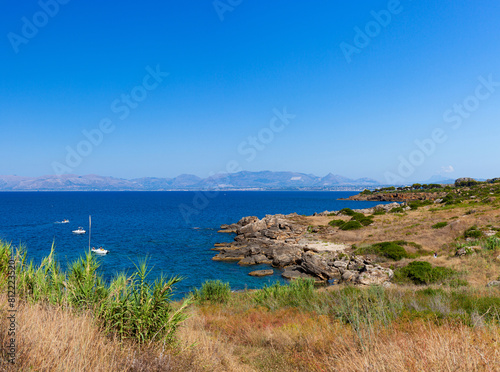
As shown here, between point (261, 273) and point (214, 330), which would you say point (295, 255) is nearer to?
point (261, 273)

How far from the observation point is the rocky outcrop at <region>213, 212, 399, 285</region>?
2480 cm

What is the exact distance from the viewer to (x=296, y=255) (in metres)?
35.8

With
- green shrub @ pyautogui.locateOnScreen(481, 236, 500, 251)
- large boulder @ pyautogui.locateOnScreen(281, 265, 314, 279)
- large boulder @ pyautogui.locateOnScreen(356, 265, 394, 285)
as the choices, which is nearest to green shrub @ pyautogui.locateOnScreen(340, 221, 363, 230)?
large boulder @ pyautogui.locateOnScreen(281, 265, 314, 279)

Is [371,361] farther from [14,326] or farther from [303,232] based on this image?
[303,232]

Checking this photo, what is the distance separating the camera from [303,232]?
49.5m

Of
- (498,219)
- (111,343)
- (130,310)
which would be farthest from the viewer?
(498,219)

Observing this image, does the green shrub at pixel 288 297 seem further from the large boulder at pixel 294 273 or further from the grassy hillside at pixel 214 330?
the large boulder at pixel 294 273

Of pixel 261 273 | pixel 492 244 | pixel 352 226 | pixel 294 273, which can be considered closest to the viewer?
pixel 492 244

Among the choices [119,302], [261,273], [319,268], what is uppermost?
[119,302]

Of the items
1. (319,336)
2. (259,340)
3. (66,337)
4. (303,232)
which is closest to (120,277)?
(66,337)

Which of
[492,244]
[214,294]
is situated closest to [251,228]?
[214,294]

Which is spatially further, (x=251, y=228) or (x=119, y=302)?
(x=251, y=228)

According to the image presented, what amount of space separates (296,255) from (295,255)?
135mm

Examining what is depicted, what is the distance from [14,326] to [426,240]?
3452 cm
